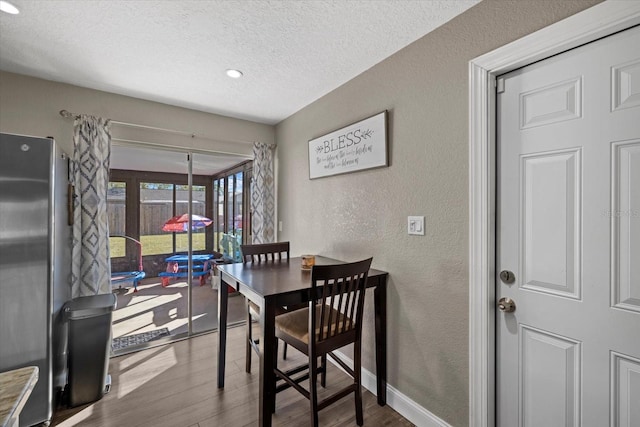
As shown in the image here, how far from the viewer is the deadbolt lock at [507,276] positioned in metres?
1.41

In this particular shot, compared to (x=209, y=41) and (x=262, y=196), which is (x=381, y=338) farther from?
(x=209, y=41)

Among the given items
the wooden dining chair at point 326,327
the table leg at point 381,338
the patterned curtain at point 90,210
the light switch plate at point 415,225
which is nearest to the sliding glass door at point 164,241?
the patterned curtain at point 90,210

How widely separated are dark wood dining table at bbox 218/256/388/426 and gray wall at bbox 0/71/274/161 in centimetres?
168

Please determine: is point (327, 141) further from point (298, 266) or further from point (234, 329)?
point (234, 329)

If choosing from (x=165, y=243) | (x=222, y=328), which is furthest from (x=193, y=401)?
(x=165, y=243)

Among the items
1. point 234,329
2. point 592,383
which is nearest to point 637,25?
point 592,383

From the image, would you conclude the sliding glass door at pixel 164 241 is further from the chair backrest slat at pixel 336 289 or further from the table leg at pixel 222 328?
the chair backrest slat at pixel 336 289

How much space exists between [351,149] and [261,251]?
47.7 inches

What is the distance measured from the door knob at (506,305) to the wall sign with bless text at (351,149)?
3.60 feet

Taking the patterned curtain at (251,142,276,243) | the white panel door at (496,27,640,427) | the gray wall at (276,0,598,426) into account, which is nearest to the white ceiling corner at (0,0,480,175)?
the gray wall at (276,0,598,426)

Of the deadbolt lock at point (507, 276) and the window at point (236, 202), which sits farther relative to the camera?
the window at point (236, 202)

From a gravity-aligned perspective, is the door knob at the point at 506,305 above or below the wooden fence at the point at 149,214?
below

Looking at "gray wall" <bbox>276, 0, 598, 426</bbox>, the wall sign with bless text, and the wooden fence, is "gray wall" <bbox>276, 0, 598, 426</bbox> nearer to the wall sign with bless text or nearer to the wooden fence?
the wall sign with bless text

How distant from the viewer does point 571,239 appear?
122 cm
